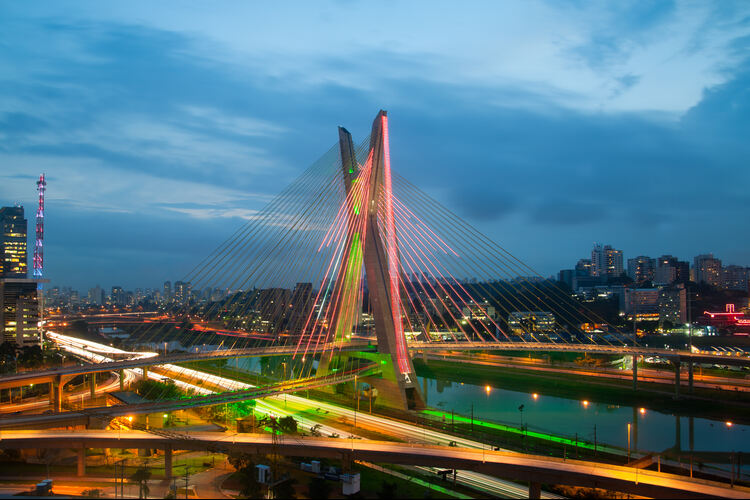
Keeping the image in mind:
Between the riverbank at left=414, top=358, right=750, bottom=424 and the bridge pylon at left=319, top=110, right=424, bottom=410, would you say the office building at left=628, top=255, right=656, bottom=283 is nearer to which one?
the riverbank at left=414, top=358, right=750, bottom=424

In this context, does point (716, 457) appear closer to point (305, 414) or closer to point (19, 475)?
point (305, 414)

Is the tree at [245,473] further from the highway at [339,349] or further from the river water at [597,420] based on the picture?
the river water at [597,420]

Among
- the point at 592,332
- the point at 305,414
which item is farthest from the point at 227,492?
the point at 592,332

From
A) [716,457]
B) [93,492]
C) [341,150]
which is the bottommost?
[716,457]

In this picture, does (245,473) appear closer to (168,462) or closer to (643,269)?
(168,462)

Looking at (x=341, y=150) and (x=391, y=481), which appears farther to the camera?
(x=341, y=150)
